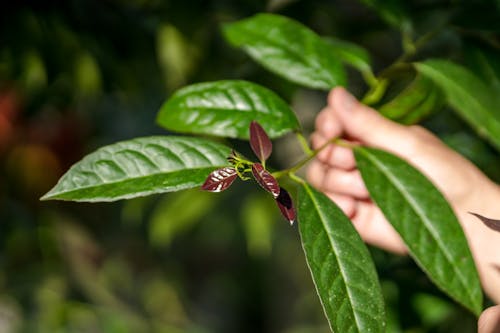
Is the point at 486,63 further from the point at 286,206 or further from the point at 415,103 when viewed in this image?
the point at 286,206

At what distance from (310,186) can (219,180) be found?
0.12m

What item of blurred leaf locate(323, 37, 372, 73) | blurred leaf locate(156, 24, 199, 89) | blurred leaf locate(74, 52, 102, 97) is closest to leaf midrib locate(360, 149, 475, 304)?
blurred leaf locate(323, 37, 372, 73)

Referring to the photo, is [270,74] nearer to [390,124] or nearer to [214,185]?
[390,124]

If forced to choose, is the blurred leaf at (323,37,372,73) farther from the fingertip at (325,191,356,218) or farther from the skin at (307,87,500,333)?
the fingertip at (325,191,356,218)

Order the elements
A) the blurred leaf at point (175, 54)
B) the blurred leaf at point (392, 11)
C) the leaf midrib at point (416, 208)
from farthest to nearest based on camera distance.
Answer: the blurred leaf at point (175, 54)
the blurred leaf at point (392, 11)
the leaf midrib at point (416, 208)

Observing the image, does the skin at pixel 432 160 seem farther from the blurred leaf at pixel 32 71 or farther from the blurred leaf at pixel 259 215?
the blurred leaf at pixel 32 71

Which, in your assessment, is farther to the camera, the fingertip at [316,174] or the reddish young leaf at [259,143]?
the fingertip at [316,174]

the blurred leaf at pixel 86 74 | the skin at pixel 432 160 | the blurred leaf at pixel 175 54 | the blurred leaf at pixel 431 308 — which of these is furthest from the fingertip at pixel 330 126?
the blurred leaf at pixel 86 74

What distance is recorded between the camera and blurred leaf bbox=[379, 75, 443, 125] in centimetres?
76

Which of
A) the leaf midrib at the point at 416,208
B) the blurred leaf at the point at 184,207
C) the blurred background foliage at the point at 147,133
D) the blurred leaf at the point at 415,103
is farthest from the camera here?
the blurred leaf at the point at 184,207

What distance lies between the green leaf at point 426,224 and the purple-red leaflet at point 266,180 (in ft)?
0.45

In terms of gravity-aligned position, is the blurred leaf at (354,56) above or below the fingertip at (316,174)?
above

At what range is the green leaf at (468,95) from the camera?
688mm

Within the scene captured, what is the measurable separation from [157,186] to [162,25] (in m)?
0.76
